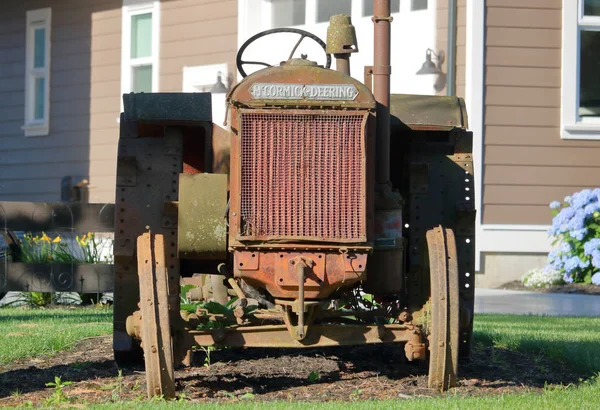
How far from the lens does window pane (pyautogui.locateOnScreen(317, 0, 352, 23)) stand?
13.6m

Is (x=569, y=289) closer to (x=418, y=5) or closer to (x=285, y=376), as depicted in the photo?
(x=418, y=5)

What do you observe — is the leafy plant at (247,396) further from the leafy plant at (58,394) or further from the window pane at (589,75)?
the window pane at (589,75)

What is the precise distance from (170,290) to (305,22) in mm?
9506

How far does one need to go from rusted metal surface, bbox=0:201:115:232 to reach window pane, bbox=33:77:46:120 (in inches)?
278

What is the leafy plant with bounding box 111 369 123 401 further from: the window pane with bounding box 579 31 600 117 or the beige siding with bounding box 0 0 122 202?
the beige siding with bounding box 0 0 122 202

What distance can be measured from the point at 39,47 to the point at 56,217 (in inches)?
294

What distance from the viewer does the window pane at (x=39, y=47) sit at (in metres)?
16.6

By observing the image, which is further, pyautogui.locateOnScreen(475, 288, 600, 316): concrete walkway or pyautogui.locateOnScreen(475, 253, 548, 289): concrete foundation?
pyautogui.locateOnScreen(475, 253, 548, 289): concrete foundation

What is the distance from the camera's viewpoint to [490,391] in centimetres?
480

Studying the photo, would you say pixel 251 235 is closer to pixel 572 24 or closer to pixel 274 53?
pixel 572 24

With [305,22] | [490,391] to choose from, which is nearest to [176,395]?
[490,391]

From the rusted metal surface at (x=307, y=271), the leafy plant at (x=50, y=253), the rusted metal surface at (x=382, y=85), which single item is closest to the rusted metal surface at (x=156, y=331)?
the rusted metal surface at (x=307, y=271)

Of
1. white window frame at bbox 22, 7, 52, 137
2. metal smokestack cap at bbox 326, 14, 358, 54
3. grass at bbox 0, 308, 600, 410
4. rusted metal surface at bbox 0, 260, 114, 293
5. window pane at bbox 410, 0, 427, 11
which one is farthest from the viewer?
white window frame at bbox 22, 7, 52, 137

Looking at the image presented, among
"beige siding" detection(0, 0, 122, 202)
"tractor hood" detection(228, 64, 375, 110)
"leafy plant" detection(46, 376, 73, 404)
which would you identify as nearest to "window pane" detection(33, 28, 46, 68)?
"beige siding" detection(0, 0, 122, 202)
